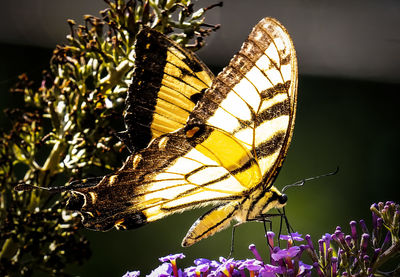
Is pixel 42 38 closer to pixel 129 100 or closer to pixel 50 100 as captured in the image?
pixel 50 100

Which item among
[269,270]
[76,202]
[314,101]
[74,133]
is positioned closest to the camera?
[269,270]

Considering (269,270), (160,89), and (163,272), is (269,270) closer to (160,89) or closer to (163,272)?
(163,272)

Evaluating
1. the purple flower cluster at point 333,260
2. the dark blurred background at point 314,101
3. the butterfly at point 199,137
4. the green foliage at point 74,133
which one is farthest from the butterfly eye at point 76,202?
the dark blurred background at point 314,101

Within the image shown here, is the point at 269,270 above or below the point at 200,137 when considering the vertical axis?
below

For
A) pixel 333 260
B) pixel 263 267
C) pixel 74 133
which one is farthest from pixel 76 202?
pixel 333 260

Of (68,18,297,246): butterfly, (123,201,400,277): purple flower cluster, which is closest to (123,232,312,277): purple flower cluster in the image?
(123,201,400,277): purple flower cluster

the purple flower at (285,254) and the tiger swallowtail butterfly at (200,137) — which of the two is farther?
the tiger swallowtail butterfly at (200,137)

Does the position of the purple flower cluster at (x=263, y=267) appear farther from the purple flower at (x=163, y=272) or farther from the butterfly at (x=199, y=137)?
the butterfly at (x=199, y=137)
